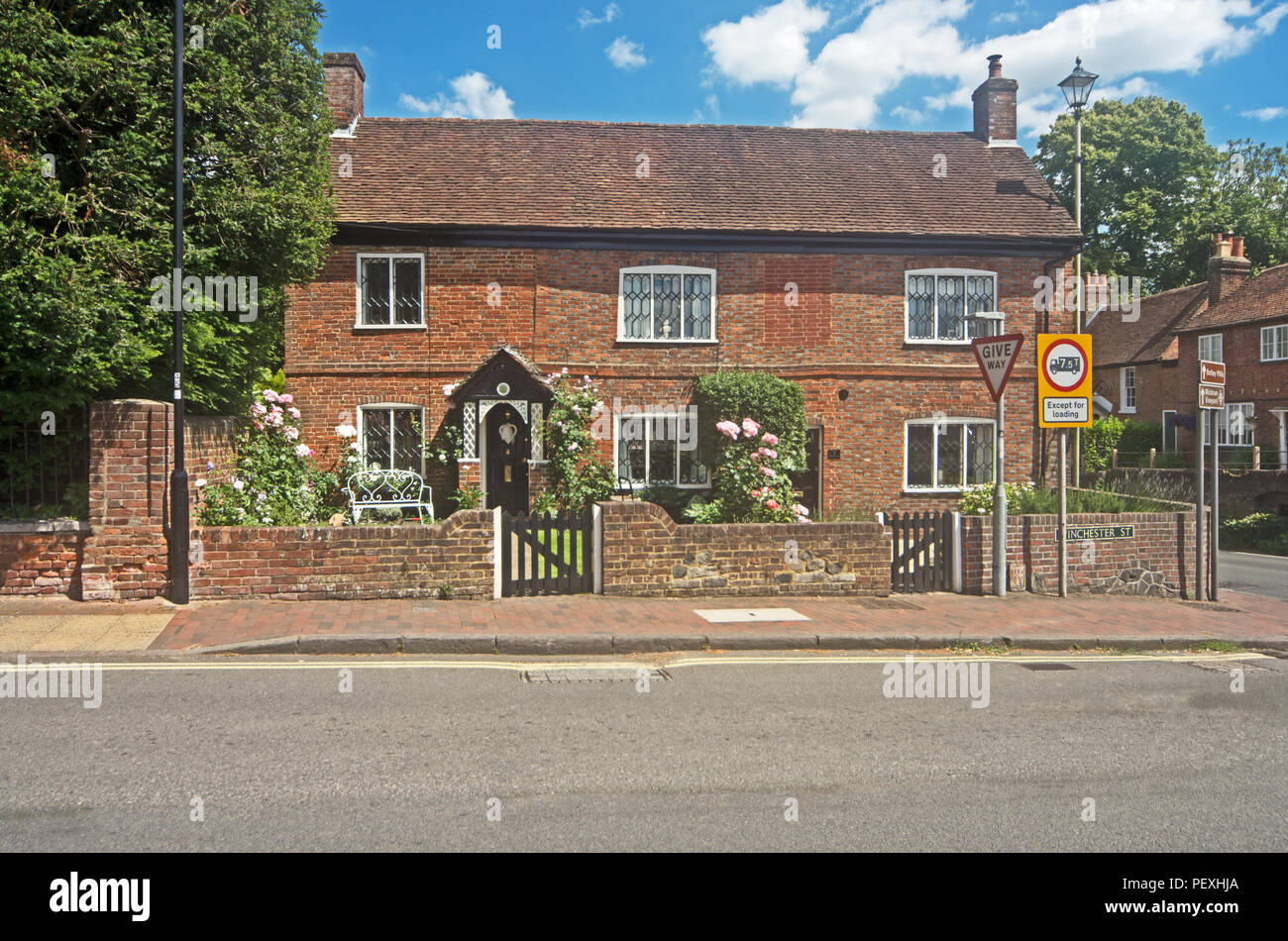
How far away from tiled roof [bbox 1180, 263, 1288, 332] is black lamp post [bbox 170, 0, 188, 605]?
112 ft

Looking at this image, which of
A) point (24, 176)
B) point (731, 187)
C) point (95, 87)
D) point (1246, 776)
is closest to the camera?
point (1246, 776)

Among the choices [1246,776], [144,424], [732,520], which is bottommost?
[1246,776]

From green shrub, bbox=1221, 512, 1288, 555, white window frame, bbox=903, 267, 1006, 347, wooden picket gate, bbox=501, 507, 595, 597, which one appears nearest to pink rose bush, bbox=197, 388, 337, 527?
wooden picket gate, bbox=501, 507, 595, 597

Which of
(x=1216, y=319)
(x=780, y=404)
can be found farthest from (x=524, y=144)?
(x=1216, y=319)

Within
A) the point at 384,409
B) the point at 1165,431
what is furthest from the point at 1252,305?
the point at 384,409

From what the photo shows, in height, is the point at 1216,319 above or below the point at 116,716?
above

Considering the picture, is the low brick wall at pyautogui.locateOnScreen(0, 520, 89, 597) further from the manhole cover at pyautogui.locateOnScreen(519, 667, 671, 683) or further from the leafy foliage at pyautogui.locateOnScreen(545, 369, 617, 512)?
the leafy foliage at pyautogui.locateOnScreen(545, 369, 617, 512)

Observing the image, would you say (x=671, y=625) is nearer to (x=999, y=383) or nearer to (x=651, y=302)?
(x=999, y=383)

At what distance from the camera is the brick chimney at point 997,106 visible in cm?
2197

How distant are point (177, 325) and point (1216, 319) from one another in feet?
119

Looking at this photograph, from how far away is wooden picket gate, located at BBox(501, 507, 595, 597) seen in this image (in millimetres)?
11172

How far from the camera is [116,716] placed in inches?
252

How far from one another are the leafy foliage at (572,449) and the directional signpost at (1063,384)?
8029mm
